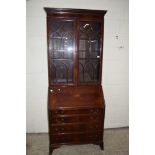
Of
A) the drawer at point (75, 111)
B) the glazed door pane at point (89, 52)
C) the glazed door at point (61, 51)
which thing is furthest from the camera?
the glazed door pane at point (89, 52)

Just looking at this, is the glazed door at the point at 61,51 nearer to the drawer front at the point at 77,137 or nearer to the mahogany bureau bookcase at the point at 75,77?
the mahogany bureau bookcase at the point at 75,77

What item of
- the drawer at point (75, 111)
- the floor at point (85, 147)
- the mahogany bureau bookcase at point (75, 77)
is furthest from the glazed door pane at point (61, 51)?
the floor at point (85, 147)

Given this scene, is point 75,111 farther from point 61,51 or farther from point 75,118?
point 61,51

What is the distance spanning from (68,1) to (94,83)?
61.6 inches

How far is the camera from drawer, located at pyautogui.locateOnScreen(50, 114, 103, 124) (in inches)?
107

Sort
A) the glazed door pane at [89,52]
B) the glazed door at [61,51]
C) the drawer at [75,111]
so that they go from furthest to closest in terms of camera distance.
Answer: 1. the glazed door pane at [89,52]
2. the glazed door at [61,51]
3. the drawer at [75,111]

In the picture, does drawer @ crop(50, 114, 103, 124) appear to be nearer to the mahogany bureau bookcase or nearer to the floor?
the mahogany bureau bookcase

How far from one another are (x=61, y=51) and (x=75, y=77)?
503 mm

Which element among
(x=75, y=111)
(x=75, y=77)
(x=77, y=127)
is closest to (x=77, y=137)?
(x=77, y=127)

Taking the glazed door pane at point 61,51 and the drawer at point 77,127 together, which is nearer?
the drawer at point 77,127

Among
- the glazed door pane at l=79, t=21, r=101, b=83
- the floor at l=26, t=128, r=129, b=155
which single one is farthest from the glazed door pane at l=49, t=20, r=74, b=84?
the floor at l=26, t=128, r=129, b=155

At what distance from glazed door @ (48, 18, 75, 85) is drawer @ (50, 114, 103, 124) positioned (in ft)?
1.92

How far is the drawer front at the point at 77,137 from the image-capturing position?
275 cm
